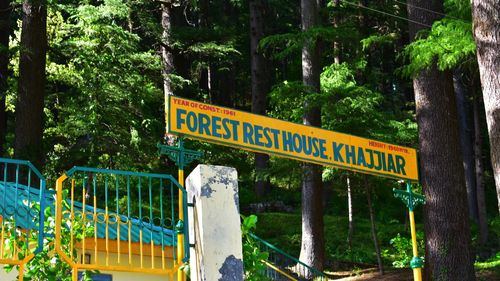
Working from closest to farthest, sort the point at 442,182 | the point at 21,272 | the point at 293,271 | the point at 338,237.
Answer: the point at 21,272
the point at 442,182
the point at 293,271
the point at 338,237

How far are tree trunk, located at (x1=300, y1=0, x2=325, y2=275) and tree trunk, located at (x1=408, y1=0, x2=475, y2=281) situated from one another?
4709 mm

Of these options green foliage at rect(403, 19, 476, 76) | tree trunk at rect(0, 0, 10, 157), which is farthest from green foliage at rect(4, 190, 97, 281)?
tree trunk at rect(0, 0, 10, 157)

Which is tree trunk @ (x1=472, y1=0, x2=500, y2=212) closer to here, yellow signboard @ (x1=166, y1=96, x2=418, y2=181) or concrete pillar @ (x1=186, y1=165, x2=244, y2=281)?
yellow signboard @ (x1=166, y1=96, x2=418, y2=181)

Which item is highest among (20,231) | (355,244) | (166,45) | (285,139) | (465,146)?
(166,45)

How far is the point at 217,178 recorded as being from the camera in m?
8.40

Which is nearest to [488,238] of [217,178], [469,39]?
[469,39]

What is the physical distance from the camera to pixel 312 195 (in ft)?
61.2

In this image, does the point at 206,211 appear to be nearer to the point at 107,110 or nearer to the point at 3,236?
the point at 3,236

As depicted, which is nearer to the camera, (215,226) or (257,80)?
(215,226)

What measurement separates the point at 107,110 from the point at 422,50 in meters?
9.18

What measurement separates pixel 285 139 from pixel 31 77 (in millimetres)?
9653

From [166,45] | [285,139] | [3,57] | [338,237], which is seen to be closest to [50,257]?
[285,139]

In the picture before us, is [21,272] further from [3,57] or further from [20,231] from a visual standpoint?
[3,57]

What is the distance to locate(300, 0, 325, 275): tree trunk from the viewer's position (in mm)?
18203
